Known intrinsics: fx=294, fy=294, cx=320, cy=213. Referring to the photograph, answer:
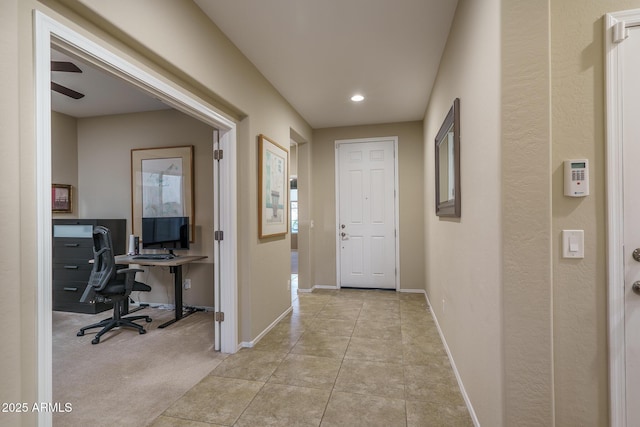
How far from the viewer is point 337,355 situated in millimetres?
2533

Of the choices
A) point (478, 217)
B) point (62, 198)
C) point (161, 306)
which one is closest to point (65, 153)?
point (62, 198)

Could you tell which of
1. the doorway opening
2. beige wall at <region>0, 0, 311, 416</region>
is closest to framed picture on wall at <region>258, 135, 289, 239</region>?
beige wall at <region>0, 0, 311, 416</region>

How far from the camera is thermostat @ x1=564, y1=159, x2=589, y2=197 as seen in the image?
1.22 metres

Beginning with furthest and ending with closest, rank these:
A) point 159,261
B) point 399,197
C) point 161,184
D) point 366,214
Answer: point 366,214 < point 399,197 < point 161,184 < point 159,261

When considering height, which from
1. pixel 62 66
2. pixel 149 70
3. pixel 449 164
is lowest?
pixel 449 164

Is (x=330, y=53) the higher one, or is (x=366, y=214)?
(x=330, y=53)

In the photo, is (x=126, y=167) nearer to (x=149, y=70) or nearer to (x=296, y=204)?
(x=149, y=70)

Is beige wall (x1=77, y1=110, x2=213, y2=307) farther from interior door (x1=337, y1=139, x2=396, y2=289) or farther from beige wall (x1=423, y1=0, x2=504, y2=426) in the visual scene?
beige wall (x1=423, y1=0, x2=504, y2=426)

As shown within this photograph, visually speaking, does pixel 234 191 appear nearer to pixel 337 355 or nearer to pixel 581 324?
pixel 337 355

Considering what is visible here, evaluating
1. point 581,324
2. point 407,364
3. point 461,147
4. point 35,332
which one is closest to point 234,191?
point 35,332

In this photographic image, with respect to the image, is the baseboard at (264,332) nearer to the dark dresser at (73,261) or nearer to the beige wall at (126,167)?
the beige wall at (126,167)

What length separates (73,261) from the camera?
12.4ft

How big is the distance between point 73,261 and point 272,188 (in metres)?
2.86

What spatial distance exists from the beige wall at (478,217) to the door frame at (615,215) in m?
0.41
